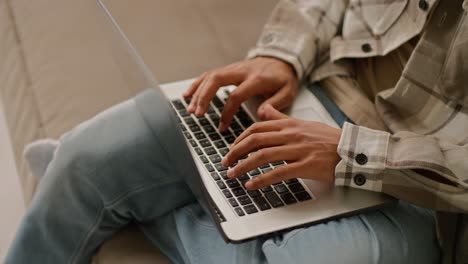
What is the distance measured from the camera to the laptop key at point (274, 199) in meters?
0.78

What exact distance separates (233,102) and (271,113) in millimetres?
59

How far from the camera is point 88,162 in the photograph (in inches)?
33.6

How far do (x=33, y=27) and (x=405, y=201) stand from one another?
83 cm

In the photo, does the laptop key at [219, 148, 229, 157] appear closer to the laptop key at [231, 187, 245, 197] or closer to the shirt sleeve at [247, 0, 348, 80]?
the laptop key at [231, 187, 245, 197]

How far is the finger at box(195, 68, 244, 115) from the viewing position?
91 centimetres

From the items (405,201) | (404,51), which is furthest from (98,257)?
(404,51)

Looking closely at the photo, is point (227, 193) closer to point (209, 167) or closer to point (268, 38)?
point (209, 167)

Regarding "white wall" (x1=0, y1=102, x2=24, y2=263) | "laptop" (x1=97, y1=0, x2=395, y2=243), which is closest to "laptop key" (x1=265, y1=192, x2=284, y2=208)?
"laptop" (x1=97, y1=0, x2=395, y2=243)

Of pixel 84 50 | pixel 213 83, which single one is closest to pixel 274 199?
pixel 213 83

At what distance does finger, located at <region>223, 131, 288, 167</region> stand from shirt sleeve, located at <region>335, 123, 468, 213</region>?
3.1 inches

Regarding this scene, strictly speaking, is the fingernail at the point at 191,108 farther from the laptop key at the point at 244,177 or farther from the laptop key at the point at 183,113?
the laptop key at the point at 244,177

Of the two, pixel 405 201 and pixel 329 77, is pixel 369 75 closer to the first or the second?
pixel 329 77

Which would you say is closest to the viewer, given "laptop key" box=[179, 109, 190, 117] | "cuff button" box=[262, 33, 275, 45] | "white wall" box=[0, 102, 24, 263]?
"laptop key" box=[179, 109, 190, 117]

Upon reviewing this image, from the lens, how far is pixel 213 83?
92cm
